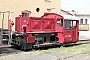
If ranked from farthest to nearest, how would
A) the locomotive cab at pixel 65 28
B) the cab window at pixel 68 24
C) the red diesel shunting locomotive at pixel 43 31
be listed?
1. the cab window at pixel 68 24
2. the locomotive cab at pixel 65 28
3. the red diesel shunting locomotive at pixel 43 31

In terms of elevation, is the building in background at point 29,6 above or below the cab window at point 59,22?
above

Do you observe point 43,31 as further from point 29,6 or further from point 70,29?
point 29,6

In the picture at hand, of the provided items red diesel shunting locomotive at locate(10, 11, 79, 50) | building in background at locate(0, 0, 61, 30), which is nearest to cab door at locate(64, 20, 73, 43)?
red diesel shunting locomotive at locate(10, 11, 79, 50)

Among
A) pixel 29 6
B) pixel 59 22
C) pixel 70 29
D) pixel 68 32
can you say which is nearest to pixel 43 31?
pixel 59 22

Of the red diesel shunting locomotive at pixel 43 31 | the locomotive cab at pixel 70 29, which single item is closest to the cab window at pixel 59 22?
the red diesel shunting locomotive at pixel 43 31

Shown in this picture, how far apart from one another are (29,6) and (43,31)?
28.5 feet

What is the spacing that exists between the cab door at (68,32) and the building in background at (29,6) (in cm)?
665

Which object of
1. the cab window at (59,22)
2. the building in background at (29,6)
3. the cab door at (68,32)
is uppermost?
the building in background at (29,6)

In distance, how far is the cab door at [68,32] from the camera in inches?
637

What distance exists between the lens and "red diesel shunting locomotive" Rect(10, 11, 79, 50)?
47.3ft

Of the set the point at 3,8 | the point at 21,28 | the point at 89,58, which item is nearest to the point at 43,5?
the point at 3,8

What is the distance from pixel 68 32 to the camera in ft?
53.7

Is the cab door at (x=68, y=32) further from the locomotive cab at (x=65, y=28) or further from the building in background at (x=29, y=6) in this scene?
the building in background at (x=29, y=6)

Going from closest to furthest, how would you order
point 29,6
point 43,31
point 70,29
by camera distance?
→ point 43,31
point 70,29
point 29,6
